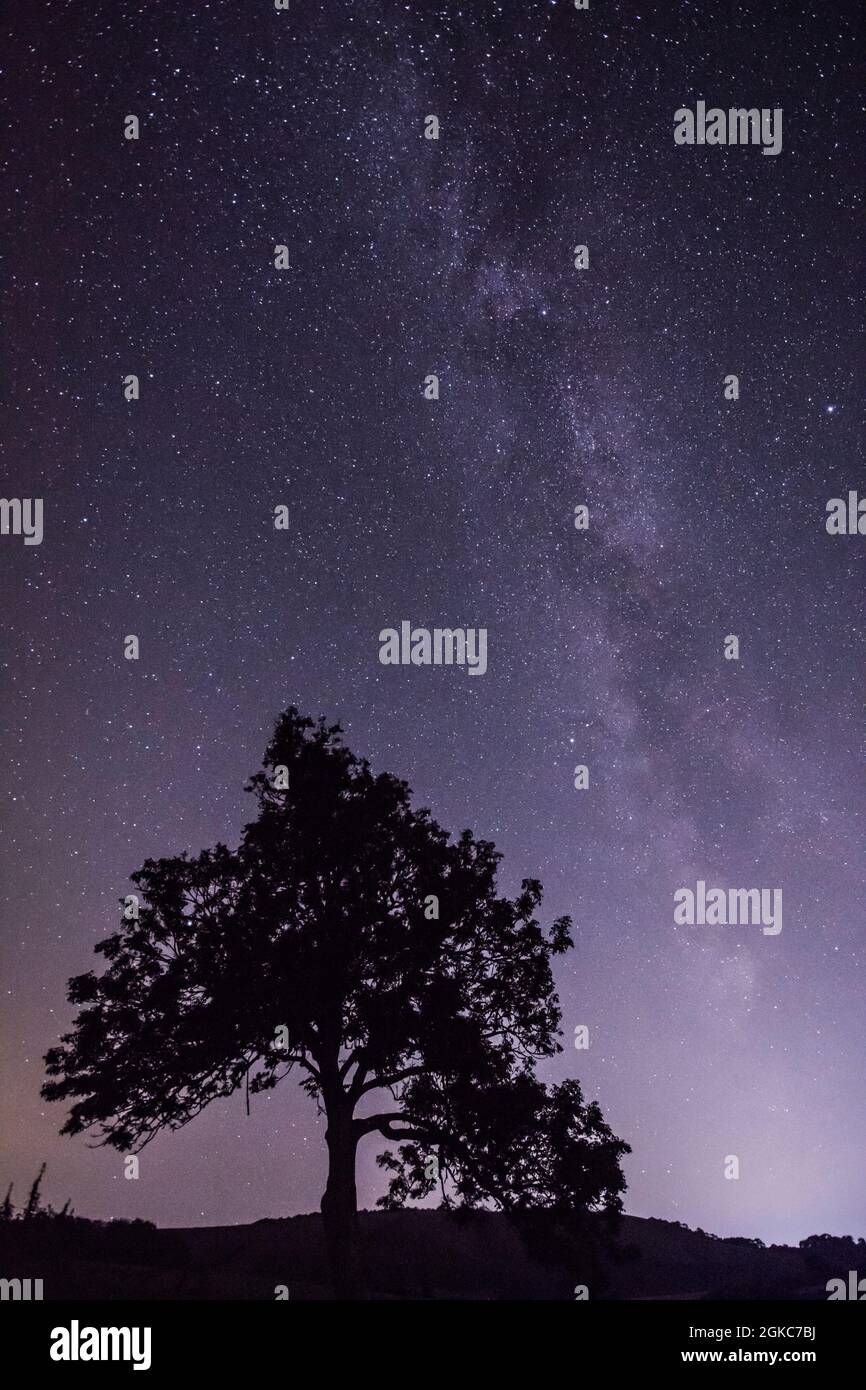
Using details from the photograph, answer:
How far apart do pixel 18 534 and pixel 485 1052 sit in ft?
39.1

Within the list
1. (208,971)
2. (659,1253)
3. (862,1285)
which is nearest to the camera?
(862,1285)

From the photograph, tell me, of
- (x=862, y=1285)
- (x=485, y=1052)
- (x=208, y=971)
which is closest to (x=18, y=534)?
(x=208, y=971)

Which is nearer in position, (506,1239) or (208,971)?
(208,971)

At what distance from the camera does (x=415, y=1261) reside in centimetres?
2281

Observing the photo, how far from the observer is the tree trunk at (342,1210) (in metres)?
15.1

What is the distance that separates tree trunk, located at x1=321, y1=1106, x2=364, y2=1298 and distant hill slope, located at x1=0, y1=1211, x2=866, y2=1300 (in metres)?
0.72

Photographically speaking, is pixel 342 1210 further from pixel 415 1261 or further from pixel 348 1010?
pixel 415 1261

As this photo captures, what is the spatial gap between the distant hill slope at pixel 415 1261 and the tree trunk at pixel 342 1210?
0.72 m

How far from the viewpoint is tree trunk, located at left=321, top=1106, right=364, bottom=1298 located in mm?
15102

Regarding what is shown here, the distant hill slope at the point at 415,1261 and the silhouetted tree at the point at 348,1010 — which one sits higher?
the silhouetted tree at the point at 348,1010

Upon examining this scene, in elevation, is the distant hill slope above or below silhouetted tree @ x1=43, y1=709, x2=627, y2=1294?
below
